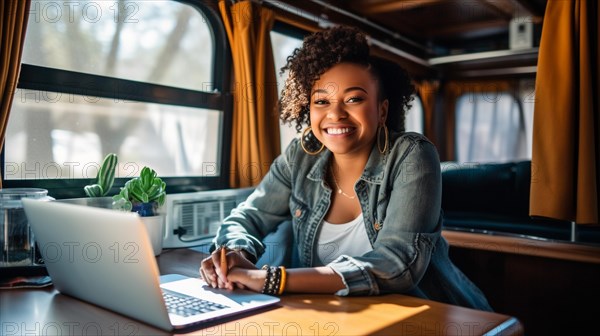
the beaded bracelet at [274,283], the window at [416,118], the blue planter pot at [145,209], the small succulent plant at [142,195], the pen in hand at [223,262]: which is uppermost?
the window at [416,118]

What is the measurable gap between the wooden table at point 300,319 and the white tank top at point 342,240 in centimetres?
39

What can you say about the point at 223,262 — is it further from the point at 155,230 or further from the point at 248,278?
the point at 155,230

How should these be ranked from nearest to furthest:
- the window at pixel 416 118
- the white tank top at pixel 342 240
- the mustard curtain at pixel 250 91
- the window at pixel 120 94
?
the white tank top at pixel 342 240 → the window at pixel 120 94 → the mustard curtain at pixel 250 91 → the window at pixel 416 118

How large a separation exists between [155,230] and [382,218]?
714mm

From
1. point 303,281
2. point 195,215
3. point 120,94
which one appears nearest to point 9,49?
point 120,94

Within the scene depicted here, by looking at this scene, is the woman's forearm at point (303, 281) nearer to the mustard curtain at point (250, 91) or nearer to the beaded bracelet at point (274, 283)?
the beaded bracelet at point (274, 283)

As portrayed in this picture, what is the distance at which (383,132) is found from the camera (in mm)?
1607

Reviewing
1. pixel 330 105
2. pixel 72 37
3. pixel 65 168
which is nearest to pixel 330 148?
pixel 330 105

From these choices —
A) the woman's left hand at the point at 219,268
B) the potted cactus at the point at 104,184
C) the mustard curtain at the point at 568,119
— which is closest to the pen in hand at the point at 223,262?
the woman's left hand at the point at 219,268

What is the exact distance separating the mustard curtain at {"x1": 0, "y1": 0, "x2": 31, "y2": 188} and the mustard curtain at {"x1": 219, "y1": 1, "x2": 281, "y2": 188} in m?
0.98

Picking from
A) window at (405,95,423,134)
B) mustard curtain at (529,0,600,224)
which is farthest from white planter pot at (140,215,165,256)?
window at (405,95,423,134)

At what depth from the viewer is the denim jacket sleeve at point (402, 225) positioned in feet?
3.89

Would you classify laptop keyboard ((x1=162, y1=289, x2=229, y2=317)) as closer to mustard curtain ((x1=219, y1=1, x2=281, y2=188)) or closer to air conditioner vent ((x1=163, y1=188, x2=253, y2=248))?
air conditioner vent ((x1=163, y1=188, x2=253, y2=248))

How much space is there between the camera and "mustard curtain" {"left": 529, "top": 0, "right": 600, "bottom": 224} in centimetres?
172
